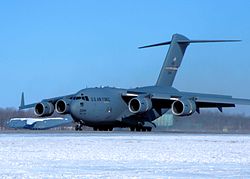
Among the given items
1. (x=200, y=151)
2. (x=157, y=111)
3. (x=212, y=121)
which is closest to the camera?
(x=200, y=151)

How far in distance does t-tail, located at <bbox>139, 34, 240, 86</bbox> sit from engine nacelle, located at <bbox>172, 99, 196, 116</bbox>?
7.42 m

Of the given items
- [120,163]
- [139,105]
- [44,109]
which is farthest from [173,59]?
[120,163]

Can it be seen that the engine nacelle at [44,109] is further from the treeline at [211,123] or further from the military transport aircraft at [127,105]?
the treeline at [211,123]

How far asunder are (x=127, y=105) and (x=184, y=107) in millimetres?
4977

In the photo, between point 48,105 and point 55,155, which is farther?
point 48,105

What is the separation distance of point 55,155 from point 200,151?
4404 mm

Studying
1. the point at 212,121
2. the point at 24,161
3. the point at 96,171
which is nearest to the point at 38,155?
the point at 24,161

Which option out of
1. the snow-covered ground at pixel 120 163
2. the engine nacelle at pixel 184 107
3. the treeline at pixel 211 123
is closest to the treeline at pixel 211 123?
the treeline at pixel 211 123

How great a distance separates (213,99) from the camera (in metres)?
41.0

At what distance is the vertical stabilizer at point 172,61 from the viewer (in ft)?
156

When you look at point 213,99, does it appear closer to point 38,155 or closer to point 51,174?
point 38,155

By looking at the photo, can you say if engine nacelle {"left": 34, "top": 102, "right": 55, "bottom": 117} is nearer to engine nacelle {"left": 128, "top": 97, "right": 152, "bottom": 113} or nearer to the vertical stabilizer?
engine nacelle {"left": 128, "top": 97, "right": 152, "bottom": 113}

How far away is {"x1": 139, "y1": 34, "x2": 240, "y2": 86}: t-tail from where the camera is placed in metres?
47.4

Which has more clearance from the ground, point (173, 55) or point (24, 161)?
point (173, 55)
